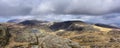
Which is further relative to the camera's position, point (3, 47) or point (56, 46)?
point (3, 47)

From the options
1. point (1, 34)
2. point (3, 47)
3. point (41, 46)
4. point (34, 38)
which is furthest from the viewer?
point (1, 34)

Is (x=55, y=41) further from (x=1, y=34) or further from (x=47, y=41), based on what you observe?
(x=1, y=34)

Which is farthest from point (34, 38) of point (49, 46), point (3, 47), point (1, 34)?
point (1, 34)

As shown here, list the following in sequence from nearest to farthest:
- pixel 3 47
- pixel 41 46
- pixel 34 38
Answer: pixel 41 46 < pixel 34 38 < pixel 3 47

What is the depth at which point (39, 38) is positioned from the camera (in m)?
65.4

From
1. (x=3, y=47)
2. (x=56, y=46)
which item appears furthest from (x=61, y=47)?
(x=3, y=47)

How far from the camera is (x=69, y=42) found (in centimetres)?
6569

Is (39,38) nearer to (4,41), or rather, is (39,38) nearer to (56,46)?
(56,46)

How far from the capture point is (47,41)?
63.6 meters

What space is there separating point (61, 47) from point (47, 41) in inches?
174

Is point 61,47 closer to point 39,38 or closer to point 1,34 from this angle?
point 39,38

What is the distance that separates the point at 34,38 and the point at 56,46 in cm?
834

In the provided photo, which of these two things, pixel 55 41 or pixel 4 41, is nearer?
pixel 55 41

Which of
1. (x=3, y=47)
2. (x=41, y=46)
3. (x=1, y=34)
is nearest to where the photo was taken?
(x=41, y=46)
